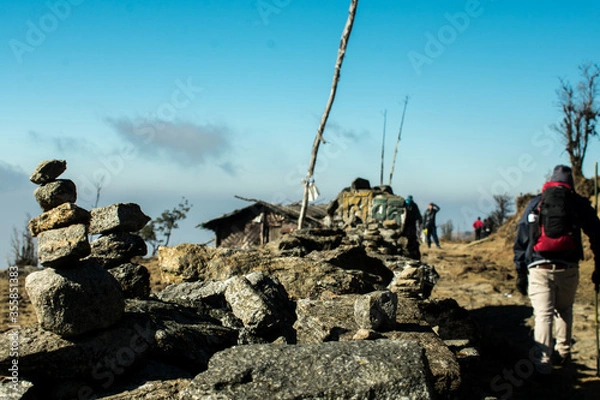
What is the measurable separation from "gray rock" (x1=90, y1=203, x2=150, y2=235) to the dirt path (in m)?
3.16

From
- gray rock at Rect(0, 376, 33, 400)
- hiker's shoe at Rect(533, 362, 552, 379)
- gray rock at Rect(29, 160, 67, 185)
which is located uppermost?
gray rock at Rect(29, 160, 67, 185)

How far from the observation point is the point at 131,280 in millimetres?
5582

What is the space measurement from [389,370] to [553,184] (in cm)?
454

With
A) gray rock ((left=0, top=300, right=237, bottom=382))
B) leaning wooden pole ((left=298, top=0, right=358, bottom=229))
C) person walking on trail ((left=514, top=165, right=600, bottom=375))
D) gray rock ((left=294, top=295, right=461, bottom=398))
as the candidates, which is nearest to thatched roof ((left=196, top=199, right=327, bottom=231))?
leaning wooden pole ((left=298, top=0, right=358, bottom=229))

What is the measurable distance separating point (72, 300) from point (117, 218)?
4.48 ft

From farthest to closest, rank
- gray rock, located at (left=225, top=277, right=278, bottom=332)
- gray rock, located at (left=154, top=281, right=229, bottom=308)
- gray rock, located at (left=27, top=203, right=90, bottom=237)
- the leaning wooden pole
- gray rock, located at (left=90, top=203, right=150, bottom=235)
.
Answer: the leaning wooden pole
gray rock, located at (left=154, top=281, right=229, bottom=308)
gray rock, located at (left=90, top=203, right=150, bottom=235)
gray rock, located at (left=225, top=277, right=278, bottom=332)
gray rock, located at (left=27, top=203, right=90, bottom=237)

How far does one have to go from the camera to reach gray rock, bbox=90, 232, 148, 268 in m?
5.50

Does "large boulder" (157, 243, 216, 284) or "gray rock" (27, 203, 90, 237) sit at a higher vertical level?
"gray rock" (27, 203, 90, 237)

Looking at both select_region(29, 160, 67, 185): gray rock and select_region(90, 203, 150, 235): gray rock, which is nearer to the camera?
select_region(29, 160, 67, 185): gray rock

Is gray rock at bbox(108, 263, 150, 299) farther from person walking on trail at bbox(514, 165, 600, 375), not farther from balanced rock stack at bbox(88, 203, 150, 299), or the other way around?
person walking on trail at bbox(514, 165, 600, 375)

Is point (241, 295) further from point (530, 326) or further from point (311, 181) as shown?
point (311, 181)

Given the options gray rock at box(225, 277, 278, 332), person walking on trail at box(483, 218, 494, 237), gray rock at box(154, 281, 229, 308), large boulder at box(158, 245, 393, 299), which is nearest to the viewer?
gray rock at box(225, 277, 278, 332)

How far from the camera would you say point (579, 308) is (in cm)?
1188

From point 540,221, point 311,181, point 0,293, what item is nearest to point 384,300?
point 540,221
